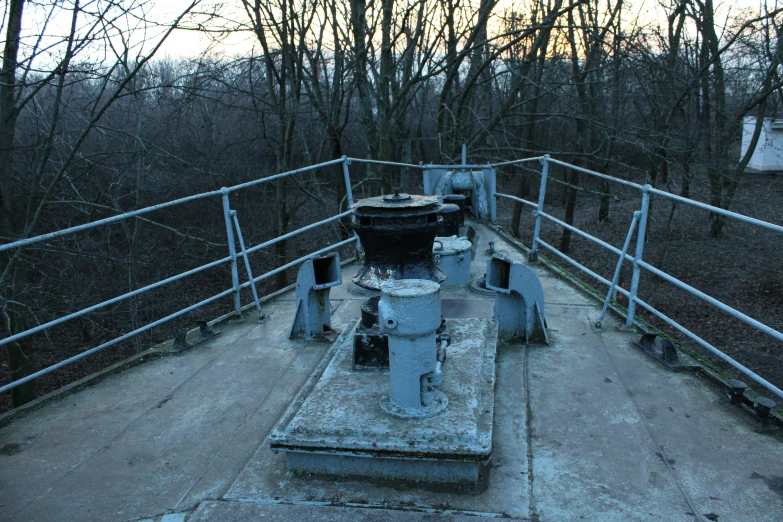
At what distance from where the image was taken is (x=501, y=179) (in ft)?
97.0

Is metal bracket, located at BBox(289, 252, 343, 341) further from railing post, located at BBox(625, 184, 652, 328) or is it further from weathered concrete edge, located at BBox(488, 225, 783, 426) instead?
weathered concrete edge, located at BBox(488, 225, 783, 426)

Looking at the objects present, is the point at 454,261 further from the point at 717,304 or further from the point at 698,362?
the point at 717,304

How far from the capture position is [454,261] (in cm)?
582

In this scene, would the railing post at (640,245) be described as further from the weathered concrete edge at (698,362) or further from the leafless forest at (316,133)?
the leafless forest at (316,133)

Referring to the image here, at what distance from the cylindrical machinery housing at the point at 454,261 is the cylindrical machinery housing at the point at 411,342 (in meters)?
2.80

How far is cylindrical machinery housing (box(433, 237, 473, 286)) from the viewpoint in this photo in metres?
5.75

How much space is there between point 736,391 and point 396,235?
2.30 metres

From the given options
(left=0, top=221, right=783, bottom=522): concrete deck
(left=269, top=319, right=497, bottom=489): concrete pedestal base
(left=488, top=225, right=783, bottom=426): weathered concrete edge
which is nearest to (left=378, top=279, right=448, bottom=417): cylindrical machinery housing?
Answer: (left=269, top=319, right=497, bottom=489): concrete pedestal base

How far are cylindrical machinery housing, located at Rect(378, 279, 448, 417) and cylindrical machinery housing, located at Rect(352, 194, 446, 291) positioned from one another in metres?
0.96

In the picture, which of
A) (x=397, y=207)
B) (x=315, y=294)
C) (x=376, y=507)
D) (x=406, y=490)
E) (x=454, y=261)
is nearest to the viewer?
(x=376, y=507)

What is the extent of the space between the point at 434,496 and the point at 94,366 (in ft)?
41.8

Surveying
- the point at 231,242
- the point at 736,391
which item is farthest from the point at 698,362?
the point at 231,242

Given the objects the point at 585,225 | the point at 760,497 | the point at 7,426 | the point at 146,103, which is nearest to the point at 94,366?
the point at 146,103

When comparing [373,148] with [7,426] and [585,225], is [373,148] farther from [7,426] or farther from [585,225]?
[7,426]
